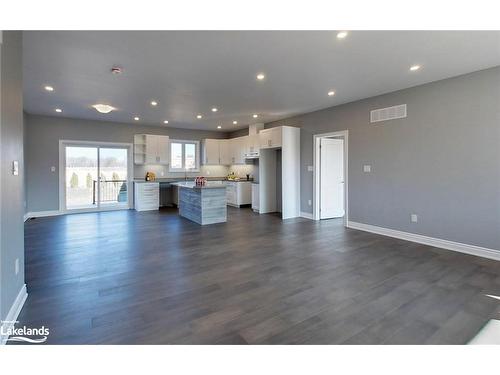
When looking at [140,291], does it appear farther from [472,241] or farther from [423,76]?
[423,76]

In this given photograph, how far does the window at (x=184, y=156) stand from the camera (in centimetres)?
929

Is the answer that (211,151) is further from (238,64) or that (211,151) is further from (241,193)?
(238,64)

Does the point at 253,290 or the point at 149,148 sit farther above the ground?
the point at 149,148

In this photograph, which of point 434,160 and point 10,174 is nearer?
point 10,174

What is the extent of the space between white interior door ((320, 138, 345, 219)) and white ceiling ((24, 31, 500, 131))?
1238 millimetres

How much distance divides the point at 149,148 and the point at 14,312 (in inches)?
266

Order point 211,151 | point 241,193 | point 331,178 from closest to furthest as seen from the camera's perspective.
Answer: point 331,178 → point 241,193 → point 211,151

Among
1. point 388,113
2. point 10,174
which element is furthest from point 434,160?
point 10,174

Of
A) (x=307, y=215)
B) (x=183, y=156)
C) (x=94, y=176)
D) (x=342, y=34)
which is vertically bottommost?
(x=307, y=215)

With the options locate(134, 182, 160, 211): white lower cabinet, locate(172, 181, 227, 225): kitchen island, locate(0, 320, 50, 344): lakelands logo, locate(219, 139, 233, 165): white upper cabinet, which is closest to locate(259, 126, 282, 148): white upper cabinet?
locate(172, 181, 227, 225): kitchen island

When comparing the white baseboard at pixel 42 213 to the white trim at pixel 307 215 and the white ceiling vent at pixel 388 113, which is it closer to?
the white trim at pixel 307 215

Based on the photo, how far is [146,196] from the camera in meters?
8.19
